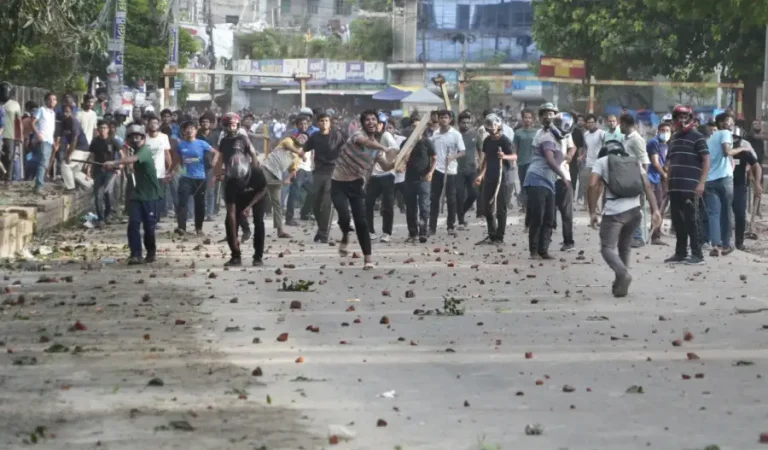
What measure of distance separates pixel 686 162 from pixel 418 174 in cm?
472

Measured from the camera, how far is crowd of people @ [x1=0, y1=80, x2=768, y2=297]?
16562 mm

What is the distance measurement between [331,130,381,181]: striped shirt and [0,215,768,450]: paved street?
110cm

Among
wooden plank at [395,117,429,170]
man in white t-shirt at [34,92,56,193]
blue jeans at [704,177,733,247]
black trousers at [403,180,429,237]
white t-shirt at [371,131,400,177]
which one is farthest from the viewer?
man in white t-shirt at [34,92,56,193]

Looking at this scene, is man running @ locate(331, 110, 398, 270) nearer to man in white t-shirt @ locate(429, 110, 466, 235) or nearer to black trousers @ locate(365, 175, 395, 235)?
black trousers @ locate(365, 175, 395, 235)

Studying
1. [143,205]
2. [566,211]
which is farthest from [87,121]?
[566,211]

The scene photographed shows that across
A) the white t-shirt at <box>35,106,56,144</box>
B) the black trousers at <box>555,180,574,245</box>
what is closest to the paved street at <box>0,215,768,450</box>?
the black trousers at <box>555,180,574,245</box>

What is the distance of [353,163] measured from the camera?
56.4 feet

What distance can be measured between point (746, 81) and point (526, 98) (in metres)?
42.6

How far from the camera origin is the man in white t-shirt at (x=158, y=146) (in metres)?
22.5

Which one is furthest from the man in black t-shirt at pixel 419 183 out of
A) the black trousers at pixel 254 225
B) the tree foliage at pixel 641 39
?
the tree foliage at pixel 641 39

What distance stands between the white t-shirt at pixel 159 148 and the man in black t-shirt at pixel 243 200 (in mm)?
6088

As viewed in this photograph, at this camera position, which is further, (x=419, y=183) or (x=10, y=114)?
(x=10, y=114)

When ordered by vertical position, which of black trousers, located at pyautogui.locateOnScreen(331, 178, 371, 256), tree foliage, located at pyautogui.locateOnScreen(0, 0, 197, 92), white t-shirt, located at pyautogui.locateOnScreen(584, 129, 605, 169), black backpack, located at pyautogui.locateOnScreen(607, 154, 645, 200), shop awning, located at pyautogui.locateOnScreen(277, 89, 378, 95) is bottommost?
shop awning, located at pyautogui.locateOnScreen(277, 89, 378, 95)

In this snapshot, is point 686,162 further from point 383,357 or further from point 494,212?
point 383,357
